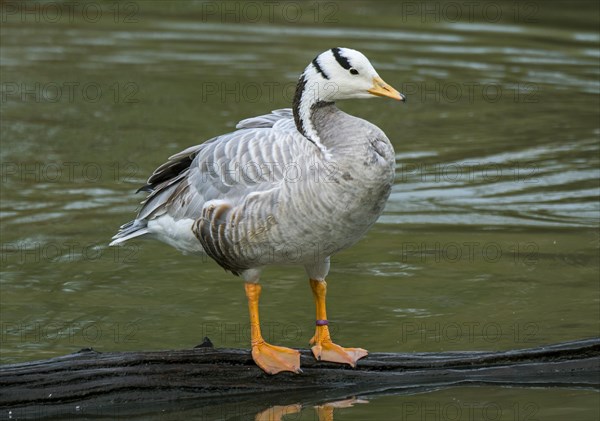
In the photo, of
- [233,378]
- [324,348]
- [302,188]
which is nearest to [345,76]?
[302,188]

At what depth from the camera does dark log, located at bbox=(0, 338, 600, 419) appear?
8.45 metres

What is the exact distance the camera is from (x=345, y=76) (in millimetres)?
8641

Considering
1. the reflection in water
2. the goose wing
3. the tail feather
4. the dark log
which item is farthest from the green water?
the goose wing

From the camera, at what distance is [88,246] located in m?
14.1

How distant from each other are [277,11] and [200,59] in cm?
512

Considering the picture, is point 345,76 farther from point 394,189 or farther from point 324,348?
point 394,189

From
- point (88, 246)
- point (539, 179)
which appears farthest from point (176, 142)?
point (539, 179)

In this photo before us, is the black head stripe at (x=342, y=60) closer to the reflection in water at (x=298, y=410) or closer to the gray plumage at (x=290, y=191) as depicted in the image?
the gray plumage at (x=290, y=191)

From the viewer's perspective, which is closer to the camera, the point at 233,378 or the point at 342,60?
the point at 342,60

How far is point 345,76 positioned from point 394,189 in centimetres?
781

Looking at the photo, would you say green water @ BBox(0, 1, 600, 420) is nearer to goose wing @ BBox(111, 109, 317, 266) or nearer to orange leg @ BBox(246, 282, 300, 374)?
orange leg @ BBox(246, 282, 300, 374)

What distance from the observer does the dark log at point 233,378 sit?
8445mm

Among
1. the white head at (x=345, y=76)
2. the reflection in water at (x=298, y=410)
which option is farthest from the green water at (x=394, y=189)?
the white head at (x=345, y=76)

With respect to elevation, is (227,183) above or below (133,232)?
above
